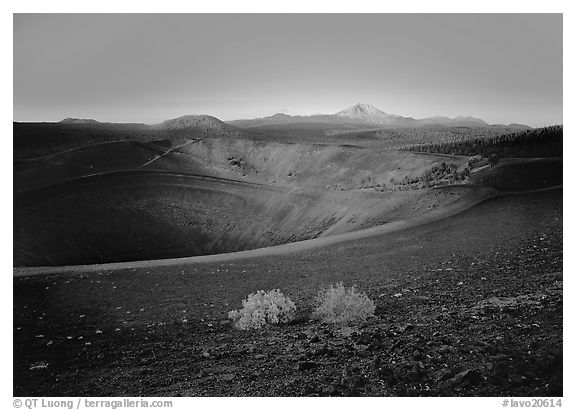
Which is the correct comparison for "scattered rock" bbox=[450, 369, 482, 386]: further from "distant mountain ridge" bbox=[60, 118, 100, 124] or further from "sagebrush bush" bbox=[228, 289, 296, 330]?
"distant mountain ridge" bbox=[60, 118, 100, 124]

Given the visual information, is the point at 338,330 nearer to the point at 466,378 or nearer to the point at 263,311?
the point at 263,311

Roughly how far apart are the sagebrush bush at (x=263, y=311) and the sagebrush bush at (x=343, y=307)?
1.24 feet

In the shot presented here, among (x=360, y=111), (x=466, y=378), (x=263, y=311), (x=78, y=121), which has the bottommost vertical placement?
(x=466, y=378)

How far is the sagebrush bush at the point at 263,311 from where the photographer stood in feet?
20.2

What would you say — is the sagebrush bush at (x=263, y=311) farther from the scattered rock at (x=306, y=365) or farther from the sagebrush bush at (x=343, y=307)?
the scattered rock at (x=306, y=365)

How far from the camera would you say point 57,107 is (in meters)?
7.54

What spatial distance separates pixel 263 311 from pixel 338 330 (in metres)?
0.98

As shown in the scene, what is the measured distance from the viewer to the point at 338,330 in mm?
6090

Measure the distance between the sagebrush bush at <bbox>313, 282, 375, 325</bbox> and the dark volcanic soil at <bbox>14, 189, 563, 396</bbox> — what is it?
15cm

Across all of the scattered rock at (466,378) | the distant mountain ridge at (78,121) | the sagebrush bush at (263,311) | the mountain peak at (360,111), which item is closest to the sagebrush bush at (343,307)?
the sagebrush bush at (263,311)

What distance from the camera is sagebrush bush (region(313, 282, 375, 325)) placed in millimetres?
6195

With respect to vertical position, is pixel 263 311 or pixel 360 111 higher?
pixel 360 111

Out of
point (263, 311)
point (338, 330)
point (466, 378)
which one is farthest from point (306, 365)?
point (466, 378)
